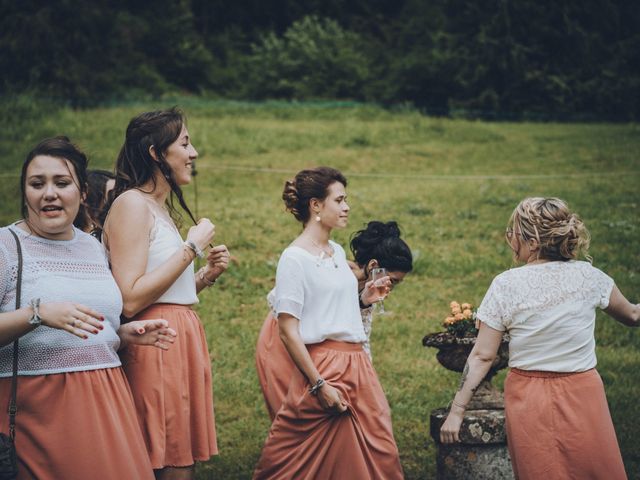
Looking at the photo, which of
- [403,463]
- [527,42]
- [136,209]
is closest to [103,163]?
[403,463]

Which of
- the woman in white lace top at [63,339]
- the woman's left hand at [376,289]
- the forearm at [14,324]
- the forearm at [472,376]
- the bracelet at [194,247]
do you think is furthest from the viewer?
the woman's left hand at [376,289]

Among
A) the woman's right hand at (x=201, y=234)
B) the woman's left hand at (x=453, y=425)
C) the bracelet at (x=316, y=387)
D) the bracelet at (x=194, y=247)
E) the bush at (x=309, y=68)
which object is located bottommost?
the woman's left hand at (x=453, y=425)

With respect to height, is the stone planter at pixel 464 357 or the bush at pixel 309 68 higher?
the bush at pixel 309 68

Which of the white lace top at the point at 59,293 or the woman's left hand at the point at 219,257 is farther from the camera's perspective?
the woman's left hand at the point at 219,257

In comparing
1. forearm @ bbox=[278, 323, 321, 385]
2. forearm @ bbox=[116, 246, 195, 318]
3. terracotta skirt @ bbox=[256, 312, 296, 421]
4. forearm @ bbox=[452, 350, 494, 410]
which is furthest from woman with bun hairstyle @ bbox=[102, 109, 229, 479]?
forearm @ bbox=[452, 350, 494, 410]

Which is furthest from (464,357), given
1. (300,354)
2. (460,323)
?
(300,354)

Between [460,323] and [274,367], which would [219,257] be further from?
[460,323]

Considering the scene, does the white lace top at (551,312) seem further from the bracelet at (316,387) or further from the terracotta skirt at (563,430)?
the bracelet at (316,387)

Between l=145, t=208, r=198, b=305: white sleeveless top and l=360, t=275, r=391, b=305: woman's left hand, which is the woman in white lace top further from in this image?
l=360, t=275, r=391, b=305: woman's left hand

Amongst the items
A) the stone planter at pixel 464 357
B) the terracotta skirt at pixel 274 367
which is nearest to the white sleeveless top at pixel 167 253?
the terracotta skirt at pixel 274 367

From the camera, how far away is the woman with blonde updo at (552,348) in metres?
3.37

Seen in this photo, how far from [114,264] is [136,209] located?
262 millimetres

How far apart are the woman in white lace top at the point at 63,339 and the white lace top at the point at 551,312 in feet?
5.10

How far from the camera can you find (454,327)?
470cm
